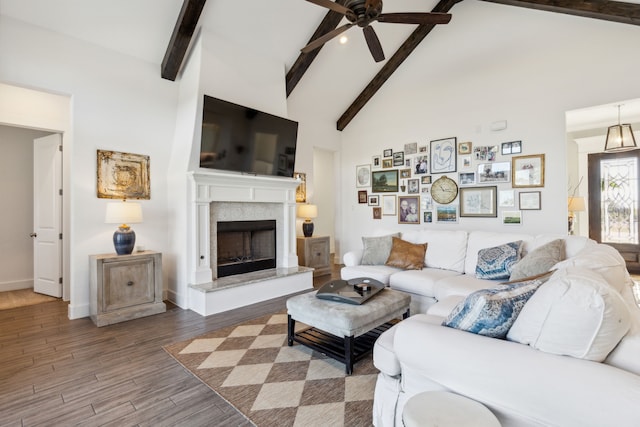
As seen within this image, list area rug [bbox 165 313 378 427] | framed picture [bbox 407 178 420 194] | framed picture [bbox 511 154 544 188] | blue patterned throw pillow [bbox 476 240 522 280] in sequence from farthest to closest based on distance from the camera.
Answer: framed picture [bbox 407 178 420 194] → framed picture [bbox 511 154 544 188] → blue patterned throw pillow [bbox 476 240 522 280] → area rug [bbox 165 313 378 427]

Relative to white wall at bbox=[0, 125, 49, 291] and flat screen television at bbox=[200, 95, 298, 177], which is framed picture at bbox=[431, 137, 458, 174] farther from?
white wall at bbox=[0, 125, 49, 291]

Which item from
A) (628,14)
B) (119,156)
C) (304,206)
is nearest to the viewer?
(628,14)

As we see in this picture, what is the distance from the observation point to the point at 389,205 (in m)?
6.04

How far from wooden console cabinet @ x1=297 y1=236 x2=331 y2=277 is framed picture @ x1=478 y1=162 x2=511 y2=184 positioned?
2.80 m

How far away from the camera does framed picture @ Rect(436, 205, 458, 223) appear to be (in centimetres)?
518

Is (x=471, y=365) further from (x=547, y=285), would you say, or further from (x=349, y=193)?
(x=349, y=193)

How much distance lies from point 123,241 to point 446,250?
388 centimetres

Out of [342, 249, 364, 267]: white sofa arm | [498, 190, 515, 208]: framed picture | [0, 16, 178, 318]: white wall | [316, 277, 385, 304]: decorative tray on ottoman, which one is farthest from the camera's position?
[498, 190, 515, 208]: framed picture

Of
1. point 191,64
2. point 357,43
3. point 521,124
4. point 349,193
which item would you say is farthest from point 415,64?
point 191,64

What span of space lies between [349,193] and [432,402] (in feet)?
18.5

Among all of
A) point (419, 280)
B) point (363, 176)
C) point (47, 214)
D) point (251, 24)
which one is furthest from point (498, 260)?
point (47, 214)

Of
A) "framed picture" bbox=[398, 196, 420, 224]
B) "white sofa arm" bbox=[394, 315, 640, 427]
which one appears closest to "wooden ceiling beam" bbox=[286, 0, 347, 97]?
"framed picture" bbox=[398, 196, 420, 224]

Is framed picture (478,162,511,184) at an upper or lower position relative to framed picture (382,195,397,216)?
upper

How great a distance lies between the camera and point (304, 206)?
5609 millimetres
